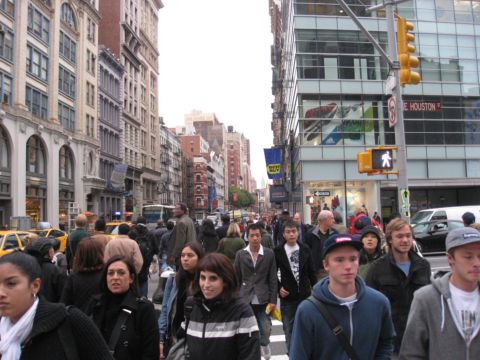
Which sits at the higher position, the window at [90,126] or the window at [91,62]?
the window at [91,62]

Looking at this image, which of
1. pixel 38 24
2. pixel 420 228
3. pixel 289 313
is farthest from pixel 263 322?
pixel 38 24

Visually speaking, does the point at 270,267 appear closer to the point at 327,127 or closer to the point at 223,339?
→ the point at 223,339

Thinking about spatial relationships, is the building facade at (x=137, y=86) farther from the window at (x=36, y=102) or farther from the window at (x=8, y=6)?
the window at (x=8, y=6)

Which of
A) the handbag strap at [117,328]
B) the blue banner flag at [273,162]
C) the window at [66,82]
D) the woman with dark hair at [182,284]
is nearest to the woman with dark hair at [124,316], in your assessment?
the handbag strap at [117,328]

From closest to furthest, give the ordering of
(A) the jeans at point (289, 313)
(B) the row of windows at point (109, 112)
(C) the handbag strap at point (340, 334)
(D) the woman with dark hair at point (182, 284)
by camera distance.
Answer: (C) the handbag strap at point (340, 334), (D) the woman with dark hair at point (182, 284), (A) the jeans at point (289, 313), (B) the row of windows at point (109, 112)

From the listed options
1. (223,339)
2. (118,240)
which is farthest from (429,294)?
(118,240)

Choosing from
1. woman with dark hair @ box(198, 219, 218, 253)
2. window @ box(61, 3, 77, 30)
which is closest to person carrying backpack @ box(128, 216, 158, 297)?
woman with dark hair @ box(198, 219, 218, 253)

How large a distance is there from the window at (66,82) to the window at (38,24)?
3.57m

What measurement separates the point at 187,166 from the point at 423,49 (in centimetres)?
8809

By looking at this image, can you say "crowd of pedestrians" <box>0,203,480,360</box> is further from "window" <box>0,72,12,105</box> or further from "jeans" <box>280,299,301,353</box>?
"window" <box>0,72,12,105</box>

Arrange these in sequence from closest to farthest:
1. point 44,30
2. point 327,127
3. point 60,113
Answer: point 327,127 → point 44,30 → point 60,113

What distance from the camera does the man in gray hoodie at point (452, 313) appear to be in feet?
9.13

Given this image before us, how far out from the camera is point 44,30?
4091 cm

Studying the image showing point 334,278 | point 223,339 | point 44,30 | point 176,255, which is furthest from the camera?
point 44,30
